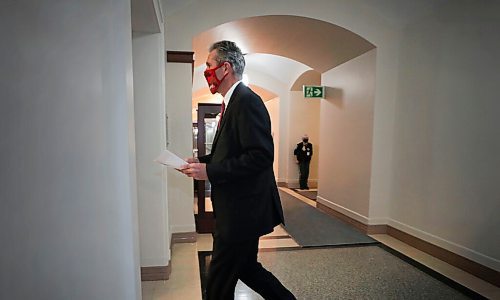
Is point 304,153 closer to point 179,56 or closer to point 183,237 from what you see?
point 183,237

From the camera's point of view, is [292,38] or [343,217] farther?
[343,217]

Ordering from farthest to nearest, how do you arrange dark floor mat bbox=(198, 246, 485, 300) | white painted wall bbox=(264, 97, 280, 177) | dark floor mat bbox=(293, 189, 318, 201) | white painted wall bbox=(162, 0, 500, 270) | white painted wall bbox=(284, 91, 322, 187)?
white painted wall bbox=(264, 97, 280, 177) → white painted wall bbox=(284, 91, 322, 187) → dark floor mat bbox=(293, 189, 318, 201) → white painted wall bbox=(162, 0, 500, 270) → dark floor mat bbox=(198, 246, 485, 300)

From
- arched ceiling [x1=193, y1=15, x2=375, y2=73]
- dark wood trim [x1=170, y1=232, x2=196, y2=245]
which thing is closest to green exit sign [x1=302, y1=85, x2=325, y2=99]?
arched ceiling [x1=193, y1=15, x2=375, y2=73]

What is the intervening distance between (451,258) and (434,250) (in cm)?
20

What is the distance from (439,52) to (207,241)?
3.43 meters

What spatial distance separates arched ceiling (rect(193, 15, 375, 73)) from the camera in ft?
11.9

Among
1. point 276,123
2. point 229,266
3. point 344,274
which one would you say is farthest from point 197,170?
point 276,123

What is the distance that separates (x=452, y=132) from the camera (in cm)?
281

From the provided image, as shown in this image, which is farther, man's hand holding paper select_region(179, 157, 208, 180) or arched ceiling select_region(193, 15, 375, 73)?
arched ceiling select_region(193, 15, 375, 73)

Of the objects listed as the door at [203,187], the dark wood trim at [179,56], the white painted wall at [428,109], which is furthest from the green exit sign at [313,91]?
the dark wood trim at [179,56]

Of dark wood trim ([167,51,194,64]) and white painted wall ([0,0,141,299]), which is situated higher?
dark wood trim ([167,51,194,64])

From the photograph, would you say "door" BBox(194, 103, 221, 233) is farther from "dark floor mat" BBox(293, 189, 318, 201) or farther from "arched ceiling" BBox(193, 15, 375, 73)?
"dark floor mat" BBox(293, 189, 318, 201)

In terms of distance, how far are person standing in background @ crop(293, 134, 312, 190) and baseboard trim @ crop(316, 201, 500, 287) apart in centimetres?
288

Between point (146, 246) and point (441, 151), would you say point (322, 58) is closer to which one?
point (441, 151)
